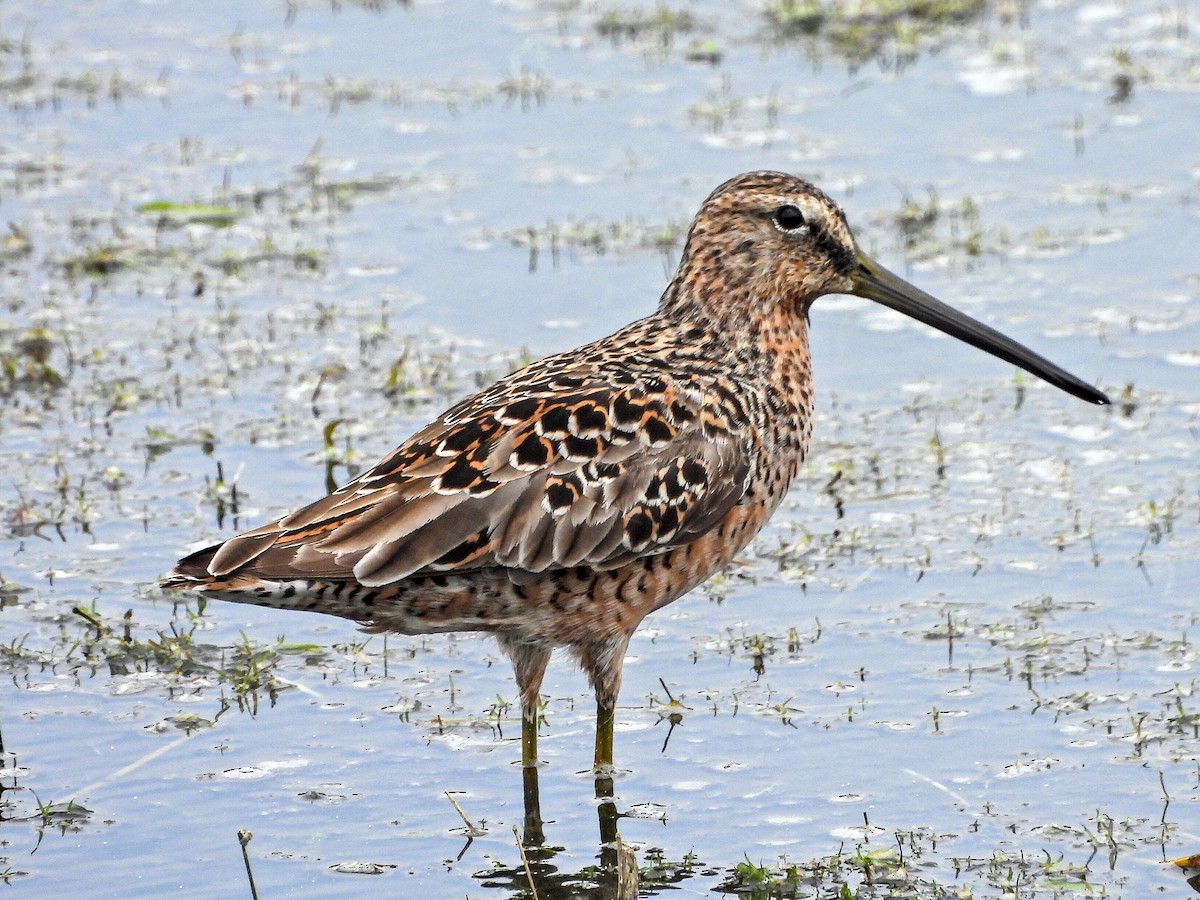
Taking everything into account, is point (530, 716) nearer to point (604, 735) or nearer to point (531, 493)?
point (604, 735)

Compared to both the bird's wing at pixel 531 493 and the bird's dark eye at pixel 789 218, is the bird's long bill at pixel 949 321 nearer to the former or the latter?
the bird's dark eye at pixel 789 218

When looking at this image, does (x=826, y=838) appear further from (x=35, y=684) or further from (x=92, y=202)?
Answer: (x=92, y=202)

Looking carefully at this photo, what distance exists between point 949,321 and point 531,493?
5.52ft

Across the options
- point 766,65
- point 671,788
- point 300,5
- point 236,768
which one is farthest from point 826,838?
point 300,5

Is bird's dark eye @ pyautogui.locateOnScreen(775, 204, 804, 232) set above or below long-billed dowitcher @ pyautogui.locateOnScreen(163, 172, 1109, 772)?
above

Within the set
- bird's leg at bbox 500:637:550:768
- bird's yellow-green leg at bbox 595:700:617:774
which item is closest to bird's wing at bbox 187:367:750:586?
bird's leg at bbox 500:637:550:768

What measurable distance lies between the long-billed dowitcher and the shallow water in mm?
628

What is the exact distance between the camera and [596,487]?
5.58m

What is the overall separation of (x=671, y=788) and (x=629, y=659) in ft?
2.63

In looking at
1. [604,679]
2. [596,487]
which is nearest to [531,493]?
[596,487]

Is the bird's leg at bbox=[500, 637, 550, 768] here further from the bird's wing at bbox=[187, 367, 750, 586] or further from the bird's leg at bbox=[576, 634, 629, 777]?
the bird's wing at bbox=[187, 367, 750, 586]

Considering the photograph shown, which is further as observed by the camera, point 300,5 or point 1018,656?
point 300,5

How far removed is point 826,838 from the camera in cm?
565

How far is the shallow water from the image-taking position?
582 cm
